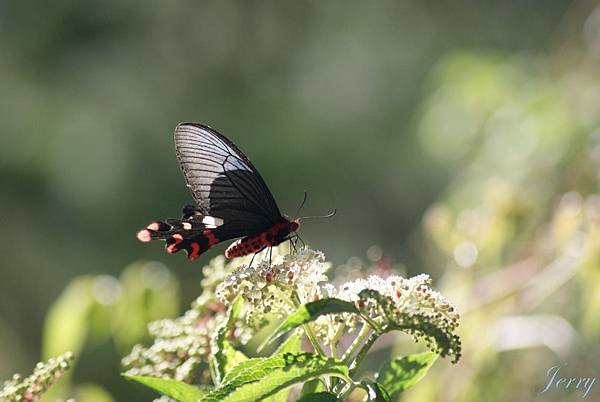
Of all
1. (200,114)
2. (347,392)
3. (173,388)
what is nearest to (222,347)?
(173,388)

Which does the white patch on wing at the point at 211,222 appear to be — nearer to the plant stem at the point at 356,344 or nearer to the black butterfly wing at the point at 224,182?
the black butterfly wing at the point at 224,182

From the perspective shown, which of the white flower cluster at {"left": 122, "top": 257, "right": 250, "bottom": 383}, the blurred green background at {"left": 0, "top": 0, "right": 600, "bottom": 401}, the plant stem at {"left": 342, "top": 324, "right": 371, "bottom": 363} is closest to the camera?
the plant stem at {"left": 342, "top": 324, "right": 371, "bottom": 363}

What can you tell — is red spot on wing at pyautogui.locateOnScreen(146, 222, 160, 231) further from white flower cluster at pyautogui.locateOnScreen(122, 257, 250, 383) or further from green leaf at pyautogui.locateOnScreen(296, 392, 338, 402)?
green leaf at pyautogui.locateOnScreen(296, 392, 338, 402)

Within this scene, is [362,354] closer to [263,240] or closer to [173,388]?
[173,388]

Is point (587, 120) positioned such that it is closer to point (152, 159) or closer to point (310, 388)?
point (310, 388)

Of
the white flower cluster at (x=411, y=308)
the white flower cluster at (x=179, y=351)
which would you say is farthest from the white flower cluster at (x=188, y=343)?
the white flower cluster at (x=411, y=308)

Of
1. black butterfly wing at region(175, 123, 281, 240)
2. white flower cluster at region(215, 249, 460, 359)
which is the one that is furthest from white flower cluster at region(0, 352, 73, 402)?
black butterfly wing at region(175, 123, 281, 240)
